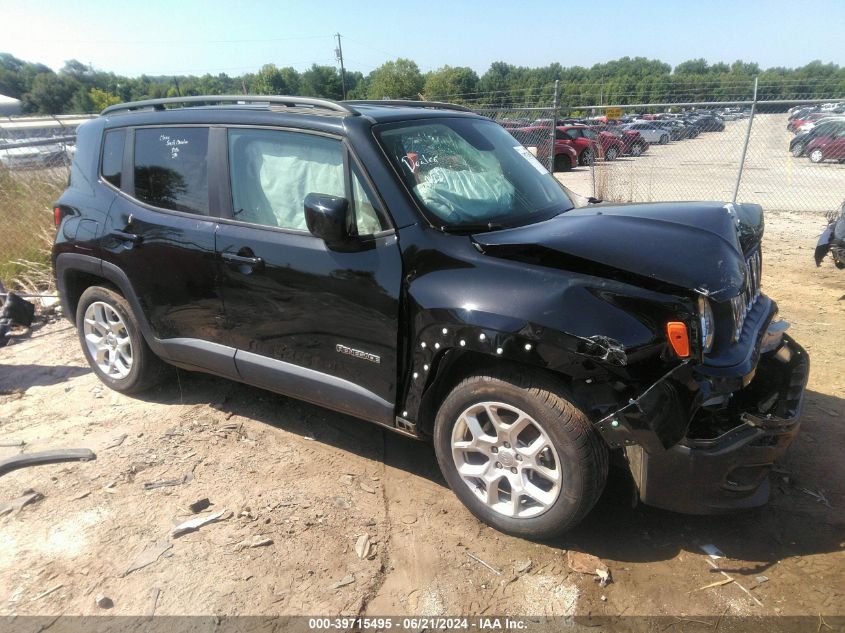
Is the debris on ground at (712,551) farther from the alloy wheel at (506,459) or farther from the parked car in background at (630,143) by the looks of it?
the parked car in background at (630,143)

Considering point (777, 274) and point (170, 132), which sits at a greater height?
point (170, 132)

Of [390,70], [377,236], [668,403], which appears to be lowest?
[668,403]

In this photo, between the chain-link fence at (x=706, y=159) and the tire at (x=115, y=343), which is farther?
the chain-link fence at (x=706, y=159)

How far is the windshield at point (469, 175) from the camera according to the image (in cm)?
309

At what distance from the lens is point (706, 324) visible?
2529 millimetres

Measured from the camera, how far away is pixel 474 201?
127 inches

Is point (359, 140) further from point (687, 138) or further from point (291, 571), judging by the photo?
Result: point (687, 138)

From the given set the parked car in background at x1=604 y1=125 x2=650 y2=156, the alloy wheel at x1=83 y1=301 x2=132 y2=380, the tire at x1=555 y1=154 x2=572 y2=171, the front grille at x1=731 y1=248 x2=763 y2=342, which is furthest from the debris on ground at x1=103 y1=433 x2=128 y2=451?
the parked car in background at x1=604 y1=125 x2=650 y2=156

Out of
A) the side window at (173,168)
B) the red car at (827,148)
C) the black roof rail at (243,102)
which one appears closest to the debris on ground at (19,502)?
the side window at (173,168)

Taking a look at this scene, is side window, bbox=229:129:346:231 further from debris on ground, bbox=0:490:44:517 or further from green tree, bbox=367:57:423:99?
green tree, bbox=367:57:423:99

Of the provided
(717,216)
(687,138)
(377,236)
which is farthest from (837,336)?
(687,138)

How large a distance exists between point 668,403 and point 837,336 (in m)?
3.73

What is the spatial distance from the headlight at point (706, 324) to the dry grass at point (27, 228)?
7.43 m

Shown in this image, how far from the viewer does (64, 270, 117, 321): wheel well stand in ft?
Result: 14.4
